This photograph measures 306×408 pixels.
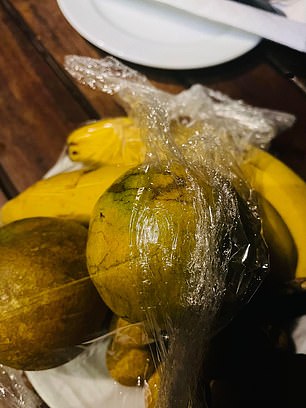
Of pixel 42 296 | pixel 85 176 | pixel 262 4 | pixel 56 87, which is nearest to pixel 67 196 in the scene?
pixel 85 176

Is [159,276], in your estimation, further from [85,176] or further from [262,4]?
[262,4]

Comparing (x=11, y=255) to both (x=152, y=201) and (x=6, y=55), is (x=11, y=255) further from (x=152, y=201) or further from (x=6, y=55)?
(x=6, y=55)

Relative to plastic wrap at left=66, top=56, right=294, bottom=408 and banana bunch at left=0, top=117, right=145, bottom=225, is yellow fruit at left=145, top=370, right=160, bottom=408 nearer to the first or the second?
plastic wrap at left=66, top=56, right=294, bottom=408

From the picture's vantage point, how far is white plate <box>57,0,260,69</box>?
0.70 m

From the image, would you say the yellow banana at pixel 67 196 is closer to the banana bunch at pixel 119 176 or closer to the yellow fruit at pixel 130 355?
the banana bunch at pixel 119 176

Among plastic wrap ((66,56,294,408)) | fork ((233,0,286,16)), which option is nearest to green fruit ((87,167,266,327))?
plastic wrap ((66,56,294,408))

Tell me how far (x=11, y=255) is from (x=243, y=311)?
20 cm

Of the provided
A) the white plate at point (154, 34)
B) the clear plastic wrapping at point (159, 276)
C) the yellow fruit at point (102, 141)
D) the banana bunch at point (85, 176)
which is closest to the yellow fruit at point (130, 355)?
the clear plastic wrapping at point (159, 276)

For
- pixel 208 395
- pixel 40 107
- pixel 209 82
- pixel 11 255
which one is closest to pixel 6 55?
pixel 40 107

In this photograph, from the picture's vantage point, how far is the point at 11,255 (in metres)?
→ 0.40

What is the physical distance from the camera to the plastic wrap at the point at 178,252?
0.36 metres

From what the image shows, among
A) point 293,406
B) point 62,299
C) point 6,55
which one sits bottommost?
point 293,406

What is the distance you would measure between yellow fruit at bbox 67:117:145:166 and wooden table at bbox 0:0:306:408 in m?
0.07

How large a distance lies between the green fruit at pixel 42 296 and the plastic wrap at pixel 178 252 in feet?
0.10
